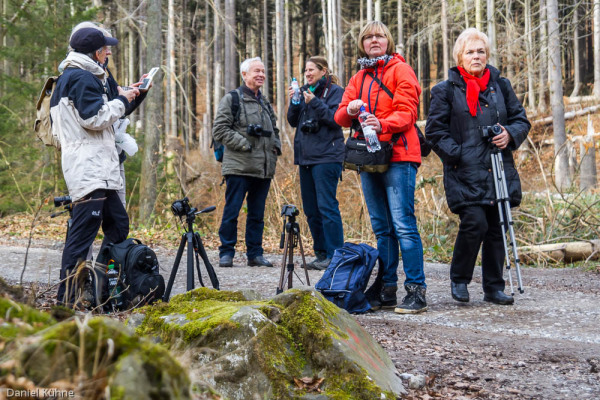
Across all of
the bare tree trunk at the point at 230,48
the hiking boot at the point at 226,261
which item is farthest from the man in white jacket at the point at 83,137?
the bare tree trunk at the point at 230,48

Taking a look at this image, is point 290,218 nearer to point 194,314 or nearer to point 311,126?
point 311,126

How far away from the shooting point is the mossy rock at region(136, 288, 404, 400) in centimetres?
279

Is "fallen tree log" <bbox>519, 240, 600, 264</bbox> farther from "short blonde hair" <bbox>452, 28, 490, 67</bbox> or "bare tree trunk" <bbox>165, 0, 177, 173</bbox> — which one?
"bare tree trunk" <bbox>165, 0, 177, 173</bbox>

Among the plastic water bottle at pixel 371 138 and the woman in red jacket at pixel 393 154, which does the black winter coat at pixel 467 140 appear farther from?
the plastic water bottle at pixel 371 138

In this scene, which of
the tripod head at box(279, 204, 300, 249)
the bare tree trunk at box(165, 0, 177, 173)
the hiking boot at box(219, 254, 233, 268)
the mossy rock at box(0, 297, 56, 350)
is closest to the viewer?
the mossy rock at box(0, 297, 56, 350)

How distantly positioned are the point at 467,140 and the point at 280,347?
2.95 metres

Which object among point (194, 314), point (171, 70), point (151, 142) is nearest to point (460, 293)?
point (194, 314)

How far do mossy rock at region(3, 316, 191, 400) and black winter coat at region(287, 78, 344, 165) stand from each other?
5.54 metres

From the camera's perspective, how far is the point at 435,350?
3.98 m

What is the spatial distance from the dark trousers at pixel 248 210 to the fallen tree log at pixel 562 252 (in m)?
3.88

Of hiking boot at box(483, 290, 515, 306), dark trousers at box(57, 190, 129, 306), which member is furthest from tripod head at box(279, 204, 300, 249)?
hiking boot at box(483, 290, 515, 306)

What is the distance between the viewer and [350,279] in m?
5.07

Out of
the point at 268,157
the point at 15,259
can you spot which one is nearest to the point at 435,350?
the point at 268,157

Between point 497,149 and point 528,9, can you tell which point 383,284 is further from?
point 528,9
